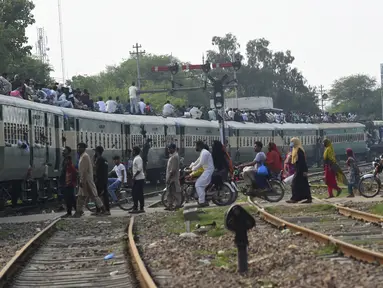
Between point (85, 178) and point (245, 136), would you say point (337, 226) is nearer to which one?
point (85, 178)

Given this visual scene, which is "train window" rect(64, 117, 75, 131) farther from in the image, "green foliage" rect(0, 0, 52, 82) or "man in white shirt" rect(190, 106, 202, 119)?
"green foliage" rect(0, 0, 52, 82)

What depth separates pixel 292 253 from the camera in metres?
11.6

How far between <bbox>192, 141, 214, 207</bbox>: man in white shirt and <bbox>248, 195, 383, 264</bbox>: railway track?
5.67ft

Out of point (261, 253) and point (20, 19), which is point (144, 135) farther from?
point (20, 19)

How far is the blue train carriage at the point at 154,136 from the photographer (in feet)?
130

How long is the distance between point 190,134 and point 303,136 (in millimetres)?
18713

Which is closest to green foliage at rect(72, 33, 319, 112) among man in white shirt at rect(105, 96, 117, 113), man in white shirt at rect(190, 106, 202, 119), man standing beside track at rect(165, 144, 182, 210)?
man in white shirt at rect(190, 106, 202, 119)

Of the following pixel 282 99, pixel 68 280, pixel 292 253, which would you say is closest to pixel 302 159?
pixel 292 253

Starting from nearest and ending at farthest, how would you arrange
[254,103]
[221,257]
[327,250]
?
[327,250], [221,257], [254,103]

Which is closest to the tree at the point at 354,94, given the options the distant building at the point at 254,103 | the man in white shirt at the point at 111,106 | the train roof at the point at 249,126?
the distant building at the point at 254,103

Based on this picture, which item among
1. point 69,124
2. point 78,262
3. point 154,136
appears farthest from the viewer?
point 154,136

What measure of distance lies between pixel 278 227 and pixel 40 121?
12.4m

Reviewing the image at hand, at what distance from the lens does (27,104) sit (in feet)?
82.9

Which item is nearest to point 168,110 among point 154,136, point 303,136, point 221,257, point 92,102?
point 154,136
